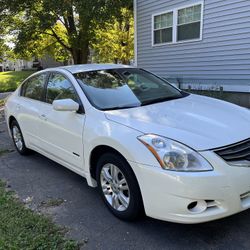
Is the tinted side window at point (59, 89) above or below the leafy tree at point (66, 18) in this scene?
below

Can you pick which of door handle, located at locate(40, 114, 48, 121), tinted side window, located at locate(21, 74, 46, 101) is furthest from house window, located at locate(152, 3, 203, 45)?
door handle, located at locate(40, 114, 48, 121)

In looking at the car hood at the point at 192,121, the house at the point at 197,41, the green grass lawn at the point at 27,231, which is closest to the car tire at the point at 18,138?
the green grass lawn at the point at 27,231

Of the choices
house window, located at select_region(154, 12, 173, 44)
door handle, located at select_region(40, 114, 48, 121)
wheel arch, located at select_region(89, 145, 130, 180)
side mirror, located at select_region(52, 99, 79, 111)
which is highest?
house window, located at select_region(154, 12, 173, 44)

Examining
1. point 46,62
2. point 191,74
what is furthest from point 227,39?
point 46,62

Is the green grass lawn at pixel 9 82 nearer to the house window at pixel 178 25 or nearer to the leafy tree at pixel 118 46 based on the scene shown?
the leafy tree at pixel 118 46

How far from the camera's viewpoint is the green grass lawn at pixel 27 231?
2845 mm

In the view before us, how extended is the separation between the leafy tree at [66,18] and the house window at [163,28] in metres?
2.87

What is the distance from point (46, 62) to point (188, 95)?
4428 cm

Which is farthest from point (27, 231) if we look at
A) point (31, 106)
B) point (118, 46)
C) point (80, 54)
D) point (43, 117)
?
point (118, 46)

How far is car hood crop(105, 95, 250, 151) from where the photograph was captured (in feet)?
9.13

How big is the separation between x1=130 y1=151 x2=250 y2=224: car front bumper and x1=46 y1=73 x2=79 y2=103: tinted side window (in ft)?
5.47

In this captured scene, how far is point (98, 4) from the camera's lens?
1287 cm

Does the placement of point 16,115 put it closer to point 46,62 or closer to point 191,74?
point 191,74

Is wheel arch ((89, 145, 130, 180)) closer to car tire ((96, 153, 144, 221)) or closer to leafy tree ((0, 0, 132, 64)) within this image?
car tire ((96, 153, 144, 221))
